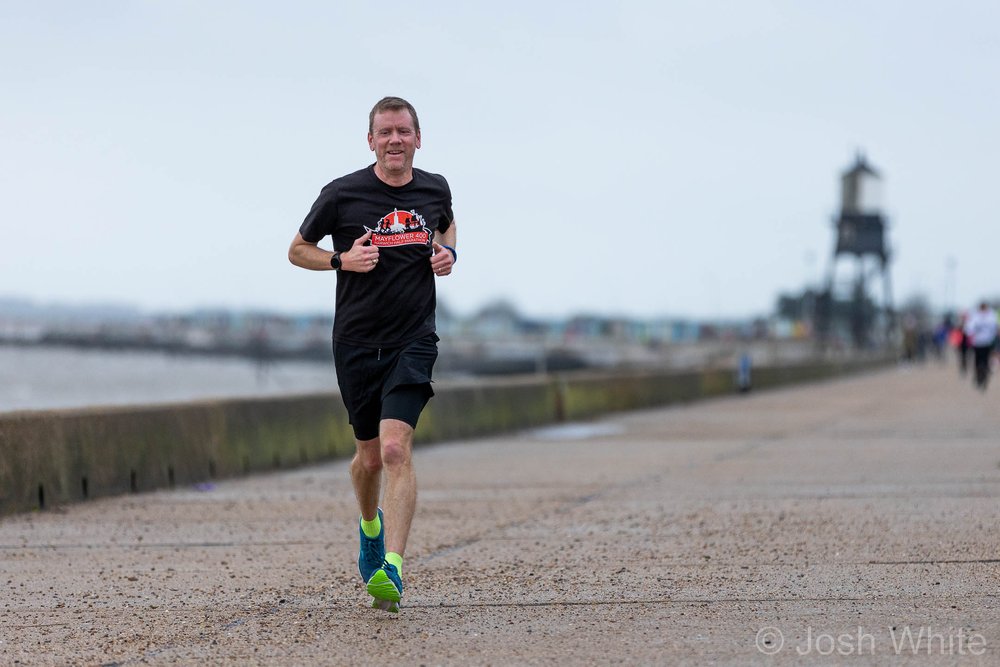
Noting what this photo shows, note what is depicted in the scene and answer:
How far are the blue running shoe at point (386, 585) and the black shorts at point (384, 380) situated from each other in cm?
60

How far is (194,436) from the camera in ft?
41.2

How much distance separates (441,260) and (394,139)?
51 centimetres

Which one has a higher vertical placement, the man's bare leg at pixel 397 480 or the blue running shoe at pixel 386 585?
the man's bare leg at pixel 397 480

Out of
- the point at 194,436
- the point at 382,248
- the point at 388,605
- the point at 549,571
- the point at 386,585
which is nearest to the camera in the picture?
the point at 386,585

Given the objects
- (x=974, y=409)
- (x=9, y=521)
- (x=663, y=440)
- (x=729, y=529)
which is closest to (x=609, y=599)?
(x=729, y=529)

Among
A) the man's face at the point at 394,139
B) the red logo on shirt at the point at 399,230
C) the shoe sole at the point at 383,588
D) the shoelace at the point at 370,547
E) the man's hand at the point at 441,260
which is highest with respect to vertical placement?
the man's face at the point at 394,139

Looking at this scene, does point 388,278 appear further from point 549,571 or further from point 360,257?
point 549,571

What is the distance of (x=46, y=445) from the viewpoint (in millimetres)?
10484

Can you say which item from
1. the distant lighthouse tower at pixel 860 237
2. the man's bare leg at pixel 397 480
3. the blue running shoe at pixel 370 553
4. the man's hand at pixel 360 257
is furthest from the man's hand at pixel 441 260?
the distant lighthouse tower at pixel 860 237

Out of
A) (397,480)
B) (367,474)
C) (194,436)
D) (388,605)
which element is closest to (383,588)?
(388,605)

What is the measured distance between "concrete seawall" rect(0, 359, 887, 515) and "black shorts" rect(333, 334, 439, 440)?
432 centimetres

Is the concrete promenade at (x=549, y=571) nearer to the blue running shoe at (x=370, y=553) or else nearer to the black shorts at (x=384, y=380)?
the blue running shoe at (x=370, y=553)

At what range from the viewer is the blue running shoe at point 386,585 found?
19.3 feet

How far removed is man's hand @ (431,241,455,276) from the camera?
6.23 m
